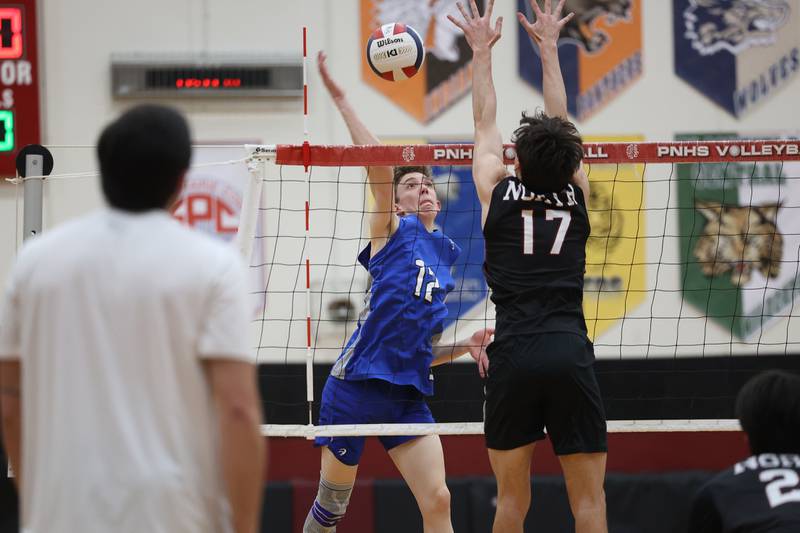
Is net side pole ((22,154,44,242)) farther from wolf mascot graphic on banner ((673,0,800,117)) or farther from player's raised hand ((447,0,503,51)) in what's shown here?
wolf mascot graphic on banner ((673,0,800,117))

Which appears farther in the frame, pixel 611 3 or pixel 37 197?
pixel 611 3

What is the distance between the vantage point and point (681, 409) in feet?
26.3

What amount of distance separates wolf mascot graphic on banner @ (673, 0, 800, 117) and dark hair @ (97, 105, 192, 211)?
7.62 m

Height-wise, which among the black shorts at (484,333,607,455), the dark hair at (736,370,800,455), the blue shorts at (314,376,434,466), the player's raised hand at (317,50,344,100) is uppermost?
the player's raised hand at (317,50,344,100)

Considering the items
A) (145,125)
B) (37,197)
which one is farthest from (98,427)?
(37,197)

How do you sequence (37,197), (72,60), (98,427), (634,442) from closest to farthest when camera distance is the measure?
(98,427) < (37,197) < (634,442) < (72,60)

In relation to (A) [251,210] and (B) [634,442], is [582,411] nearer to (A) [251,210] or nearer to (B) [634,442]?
(A) [251,210]

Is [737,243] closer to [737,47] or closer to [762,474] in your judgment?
[737,47]

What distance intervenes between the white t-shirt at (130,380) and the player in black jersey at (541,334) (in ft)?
5.81

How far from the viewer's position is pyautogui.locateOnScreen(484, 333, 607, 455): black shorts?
3520mm

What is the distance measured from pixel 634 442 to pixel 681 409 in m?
0.73

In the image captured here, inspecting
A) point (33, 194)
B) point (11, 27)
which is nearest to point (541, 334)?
point (33, 194)

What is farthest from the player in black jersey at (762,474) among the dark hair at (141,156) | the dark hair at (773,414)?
the dark hair at (141,156)

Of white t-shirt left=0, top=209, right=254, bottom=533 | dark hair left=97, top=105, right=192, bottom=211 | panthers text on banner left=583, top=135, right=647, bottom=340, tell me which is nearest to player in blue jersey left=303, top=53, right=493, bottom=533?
dark hair left=97, top=105, right=192, bottom=211
